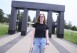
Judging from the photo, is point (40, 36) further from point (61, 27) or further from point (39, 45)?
point (61, 27)

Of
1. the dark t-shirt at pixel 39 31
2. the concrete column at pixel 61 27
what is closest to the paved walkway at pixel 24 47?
the dark t-shirt at pixel 39 31

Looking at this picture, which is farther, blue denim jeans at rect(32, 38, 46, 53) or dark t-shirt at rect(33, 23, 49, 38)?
dark t-shirt at rect(33, 23, 49, 38)

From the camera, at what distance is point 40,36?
252 inches

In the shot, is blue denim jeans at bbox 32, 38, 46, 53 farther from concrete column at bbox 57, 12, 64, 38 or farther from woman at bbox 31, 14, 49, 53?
concrete column at bbox 57, 12, 64, 38

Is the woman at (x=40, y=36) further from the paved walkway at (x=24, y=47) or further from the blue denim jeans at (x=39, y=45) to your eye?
the paved walkway at (x=24, y=47)

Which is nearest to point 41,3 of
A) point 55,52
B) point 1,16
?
point 55,52

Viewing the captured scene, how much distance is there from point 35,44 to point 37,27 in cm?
50

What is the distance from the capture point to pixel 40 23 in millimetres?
6488

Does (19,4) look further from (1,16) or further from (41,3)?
(1,16)

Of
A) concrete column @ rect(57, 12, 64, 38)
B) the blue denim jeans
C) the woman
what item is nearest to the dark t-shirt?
the woman

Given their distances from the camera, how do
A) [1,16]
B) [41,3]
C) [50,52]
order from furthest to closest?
[1,16] < [41,3] < [50,52]

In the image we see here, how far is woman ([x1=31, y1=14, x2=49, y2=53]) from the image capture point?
6281 millimetres

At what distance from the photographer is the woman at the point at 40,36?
628 centimetres

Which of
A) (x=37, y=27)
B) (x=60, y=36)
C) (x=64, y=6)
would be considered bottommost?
(x=60, y=36)
